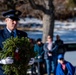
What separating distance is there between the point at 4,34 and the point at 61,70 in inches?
193

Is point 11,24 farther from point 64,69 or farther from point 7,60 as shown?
point 64,69

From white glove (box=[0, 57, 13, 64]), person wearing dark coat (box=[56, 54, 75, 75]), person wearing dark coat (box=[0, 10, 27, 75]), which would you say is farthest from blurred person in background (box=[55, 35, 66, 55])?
white glove (box=[0, 57, 13, 64])

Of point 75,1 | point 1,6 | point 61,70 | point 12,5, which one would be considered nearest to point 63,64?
point 61,70

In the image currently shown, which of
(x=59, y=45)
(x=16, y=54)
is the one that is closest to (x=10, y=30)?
(x=16, y=54)

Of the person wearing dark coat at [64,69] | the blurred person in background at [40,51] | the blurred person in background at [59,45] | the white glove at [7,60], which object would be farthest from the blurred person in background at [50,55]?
the white glove at [7,60]

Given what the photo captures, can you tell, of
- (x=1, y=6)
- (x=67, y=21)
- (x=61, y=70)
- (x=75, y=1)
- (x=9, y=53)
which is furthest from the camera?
(x=67, y=21)

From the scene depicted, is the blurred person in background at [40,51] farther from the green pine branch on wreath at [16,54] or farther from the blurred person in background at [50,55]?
the green pine branch on wreath at [16,54]

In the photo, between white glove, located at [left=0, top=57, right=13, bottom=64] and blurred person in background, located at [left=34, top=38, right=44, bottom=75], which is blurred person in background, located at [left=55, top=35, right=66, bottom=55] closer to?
blurred person in background, located at [left=34, top=38, right=44, bottom=75]

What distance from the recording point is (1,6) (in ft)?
58.2

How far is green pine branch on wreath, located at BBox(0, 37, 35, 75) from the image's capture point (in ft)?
15.3

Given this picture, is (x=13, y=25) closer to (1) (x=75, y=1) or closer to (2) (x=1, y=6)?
(2) (x=1, y=6)

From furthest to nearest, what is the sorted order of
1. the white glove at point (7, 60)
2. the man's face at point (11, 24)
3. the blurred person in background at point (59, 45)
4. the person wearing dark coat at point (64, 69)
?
the blurred person in background at point (59, 45), the person wearing dark coat at point (64, 69), the man's face at point (11, 24), the white glove at point (7, 60)

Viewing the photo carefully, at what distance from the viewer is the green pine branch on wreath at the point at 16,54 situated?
15.3 feet

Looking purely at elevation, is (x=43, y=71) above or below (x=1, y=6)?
below
